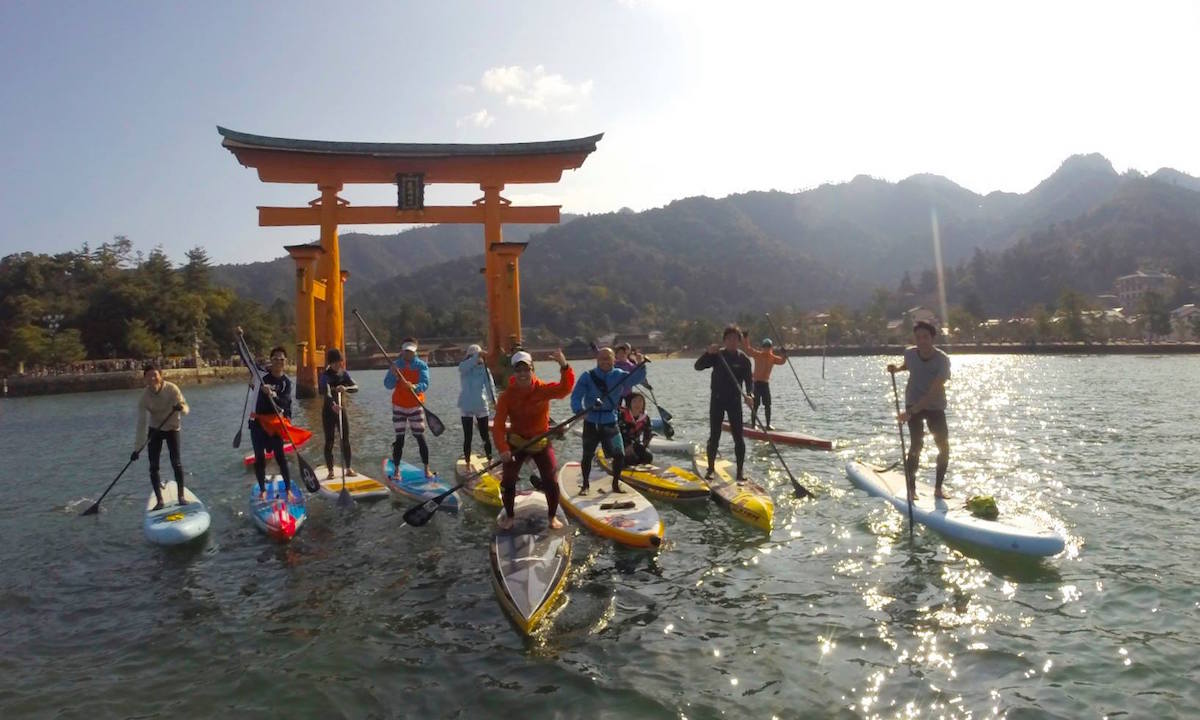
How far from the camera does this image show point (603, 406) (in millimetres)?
9141

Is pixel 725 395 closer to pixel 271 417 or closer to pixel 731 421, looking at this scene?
pixel 731 421

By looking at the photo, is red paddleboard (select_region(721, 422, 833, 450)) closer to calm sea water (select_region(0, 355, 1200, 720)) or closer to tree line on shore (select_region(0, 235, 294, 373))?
calm sea water (select_region(0, 355, 1200, 720))

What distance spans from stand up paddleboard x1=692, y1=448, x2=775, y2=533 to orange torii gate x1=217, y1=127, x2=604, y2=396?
17.2m

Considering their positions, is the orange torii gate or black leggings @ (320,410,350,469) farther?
the orange torii gate

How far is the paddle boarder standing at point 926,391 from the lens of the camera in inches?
315

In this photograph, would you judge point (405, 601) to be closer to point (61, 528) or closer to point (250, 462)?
point (61, 528)

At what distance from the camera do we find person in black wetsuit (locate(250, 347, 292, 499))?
908 cm

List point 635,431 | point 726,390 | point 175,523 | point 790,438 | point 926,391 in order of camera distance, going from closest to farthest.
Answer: point 926,391 → point 175,523 → point 726,390 → point 635,431 → point 790,438

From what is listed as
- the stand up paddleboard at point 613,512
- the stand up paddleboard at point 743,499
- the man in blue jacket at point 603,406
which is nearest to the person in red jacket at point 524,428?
the stand up paddleboard at point 613,512

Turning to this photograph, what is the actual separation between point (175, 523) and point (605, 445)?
5356 mm

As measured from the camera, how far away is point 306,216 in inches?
1078

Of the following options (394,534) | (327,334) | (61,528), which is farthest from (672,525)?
(327,334)

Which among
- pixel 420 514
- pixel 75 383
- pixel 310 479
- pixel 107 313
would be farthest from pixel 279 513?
pixel 107 313

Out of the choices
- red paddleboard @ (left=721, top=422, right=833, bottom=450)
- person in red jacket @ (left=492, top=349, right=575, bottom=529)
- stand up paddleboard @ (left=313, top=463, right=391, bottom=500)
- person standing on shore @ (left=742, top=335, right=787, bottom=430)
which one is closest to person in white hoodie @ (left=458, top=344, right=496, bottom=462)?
stand up paddleboard @ (left=313, top=463, right=391, bottom=500)
